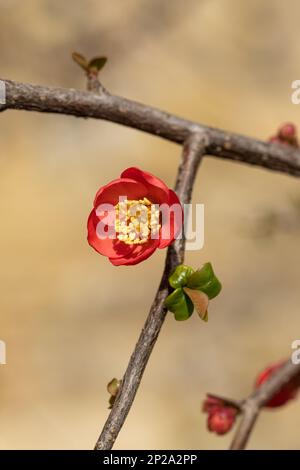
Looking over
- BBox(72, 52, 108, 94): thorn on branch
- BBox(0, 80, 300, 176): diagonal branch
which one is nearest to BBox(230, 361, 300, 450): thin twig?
BBox(0, 80, 300, 176): diagonal branch

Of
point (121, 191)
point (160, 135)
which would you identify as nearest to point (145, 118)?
point (160, 135)

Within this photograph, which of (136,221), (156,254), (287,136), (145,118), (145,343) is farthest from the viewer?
(156,254)

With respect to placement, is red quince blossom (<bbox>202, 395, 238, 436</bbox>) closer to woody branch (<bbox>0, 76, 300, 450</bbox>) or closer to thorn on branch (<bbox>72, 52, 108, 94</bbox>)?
woody branch (<bbox>0, 76, 300, 450</bbox>)

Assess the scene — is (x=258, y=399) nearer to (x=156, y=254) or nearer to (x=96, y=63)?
(x=96, y=63)

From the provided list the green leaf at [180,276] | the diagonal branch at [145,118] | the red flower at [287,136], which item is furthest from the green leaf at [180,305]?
the red flower at [287,136]

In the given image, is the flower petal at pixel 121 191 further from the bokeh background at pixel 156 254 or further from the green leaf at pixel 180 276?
the bokeh background at pixel 156 254
